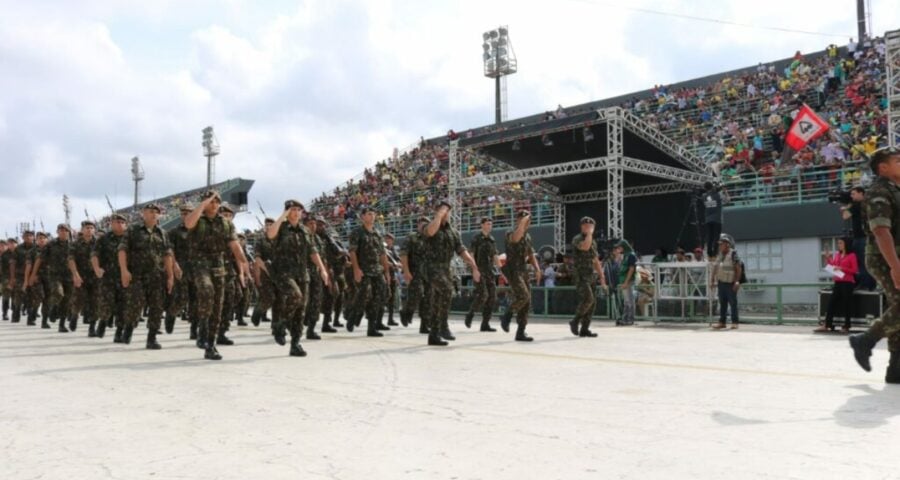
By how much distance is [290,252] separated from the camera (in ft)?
30.5

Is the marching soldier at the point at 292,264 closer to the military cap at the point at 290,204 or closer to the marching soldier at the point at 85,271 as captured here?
the military cap at the point at 290,204

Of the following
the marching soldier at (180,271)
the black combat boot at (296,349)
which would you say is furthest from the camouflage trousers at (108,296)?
the black combat boot at (296,349)

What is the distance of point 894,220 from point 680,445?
3294 millimetres

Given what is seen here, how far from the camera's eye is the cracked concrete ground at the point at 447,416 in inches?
143

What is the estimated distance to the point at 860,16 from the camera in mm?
33531

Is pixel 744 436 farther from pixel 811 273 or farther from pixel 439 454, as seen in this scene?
pixel 811 273

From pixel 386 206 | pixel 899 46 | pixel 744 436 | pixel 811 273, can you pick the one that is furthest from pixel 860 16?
pixel 744 436

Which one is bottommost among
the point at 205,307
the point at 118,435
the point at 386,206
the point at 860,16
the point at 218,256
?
the point at 118,435

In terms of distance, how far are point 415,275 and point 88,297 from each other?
17.6ft

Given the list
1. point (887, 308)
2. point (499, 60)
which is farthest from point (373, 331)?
point (499, 60)

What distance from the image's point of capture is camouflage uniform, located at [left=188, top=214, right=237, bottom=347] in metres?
8.66

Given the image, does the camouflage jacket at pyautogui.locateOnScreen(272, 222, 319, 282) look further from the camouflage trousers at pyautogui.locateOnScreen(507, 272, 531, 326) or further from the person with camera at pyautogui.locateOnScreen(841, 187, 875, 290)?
the person with camera at pyautogui.locateOnScreen(841, 187, 875, 290)

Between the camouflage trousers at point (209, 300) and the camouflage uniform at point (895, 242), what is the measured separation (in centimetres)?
638

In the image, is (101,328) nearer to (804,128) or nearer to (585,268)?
(585,268)
